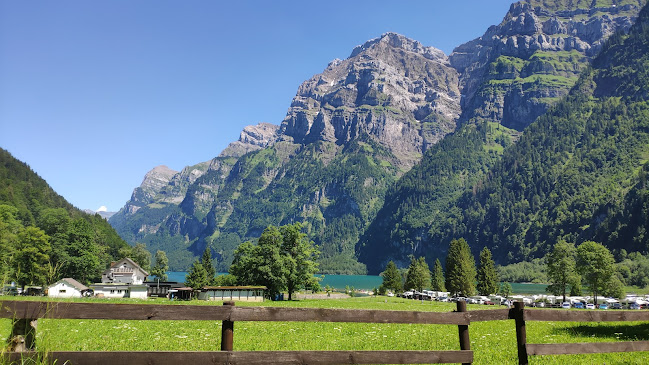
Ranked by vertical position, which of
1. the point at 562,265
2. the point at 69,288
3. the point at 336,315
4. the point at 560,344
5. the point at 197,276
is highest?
the point at 336,315

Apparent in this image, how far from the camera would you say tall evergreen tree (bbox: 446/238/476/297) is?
101 meters

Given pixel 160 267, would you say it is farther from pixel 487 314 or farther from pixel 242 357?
pixel 242 357

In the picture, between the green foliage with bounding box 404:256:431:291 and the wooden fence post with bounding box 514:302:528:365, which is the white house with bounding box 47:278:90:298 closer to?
the green foliage with bounding box 404:256:431:291

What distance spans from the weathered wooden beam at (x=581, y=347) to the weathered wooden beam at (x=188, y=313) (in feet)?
8.30

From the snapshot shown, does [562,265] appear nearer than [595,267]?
No

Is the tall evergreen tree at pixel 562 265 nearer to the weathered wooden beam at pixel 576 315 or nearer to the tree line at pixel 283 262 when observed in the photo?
the tree line at pixel 283 262

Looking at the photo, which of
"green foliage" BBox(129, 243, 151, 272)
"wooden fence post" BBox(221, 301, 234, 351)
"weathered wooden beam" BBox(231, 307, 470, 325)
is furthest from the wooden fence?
"green foliage" BBox(129, 243, 151, 272)

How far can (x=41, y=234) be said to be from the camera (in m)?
87.6

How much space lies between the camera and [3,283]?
648 centimetres

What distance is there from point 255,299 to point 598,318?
74.1 meters

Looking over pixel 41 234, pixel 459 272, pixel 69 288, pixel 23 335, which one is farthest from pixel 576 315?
pixel 41 234

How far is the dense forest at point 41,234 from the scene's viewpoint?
8038cm

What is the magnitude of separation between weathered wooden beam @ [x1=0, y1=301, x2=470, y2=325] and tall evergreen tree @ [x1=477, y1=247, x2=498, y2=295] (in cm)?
10093

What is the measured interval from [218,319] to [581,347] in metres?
8.70
